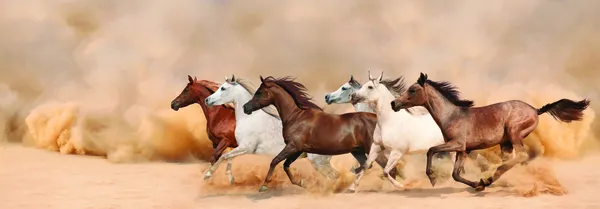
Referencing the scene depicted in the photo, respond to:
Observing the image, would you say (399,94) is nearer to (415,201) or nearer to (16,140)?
(415,201)

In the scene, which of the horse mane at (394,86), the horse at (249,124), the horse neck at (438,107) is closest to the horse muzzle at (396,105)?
the horse neck at (438,107)

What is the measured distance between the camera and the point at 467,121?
880cm

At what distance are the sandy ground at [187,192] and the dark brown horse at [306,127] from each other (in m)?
0.40

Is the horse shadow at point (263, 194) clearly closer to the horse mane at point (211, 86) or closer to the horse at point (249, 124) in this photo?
the horse at point (249, 124)

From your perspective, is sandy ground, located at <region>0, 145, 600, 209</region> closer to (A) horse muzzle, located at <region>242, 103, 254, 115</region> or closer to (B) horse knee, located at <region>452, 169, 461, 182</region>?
(B) horse knee, located at <region>452, 169, 461, 182</region>

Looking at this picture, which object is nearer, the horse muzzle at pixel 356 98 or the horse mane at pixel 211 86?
the horse muzzle at pixel 356 98

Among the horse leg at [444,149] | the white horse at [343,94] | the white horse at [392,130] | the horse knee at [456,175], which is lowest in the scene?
the horse knee at [456,175]

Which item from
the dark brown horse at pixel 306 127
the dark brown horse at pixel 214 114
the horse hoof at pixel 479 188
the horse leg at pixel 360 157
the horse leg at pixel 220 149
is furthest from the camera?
the dark brown horse at pixel 214 114

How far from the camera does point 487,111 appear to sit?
8.91 m

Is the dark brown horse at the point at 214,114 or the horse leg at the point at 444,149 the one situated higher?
the dark brown horse at the point at 214,114

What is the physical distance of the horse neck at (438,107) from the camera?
8.71 meters

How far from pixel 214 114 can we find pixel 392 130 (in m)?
2.52

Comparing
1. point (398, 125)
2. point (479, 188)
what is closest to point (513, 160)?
point (479, 188)

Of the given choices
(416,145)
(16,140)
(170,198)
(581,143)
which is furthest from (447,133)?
(16,140)
